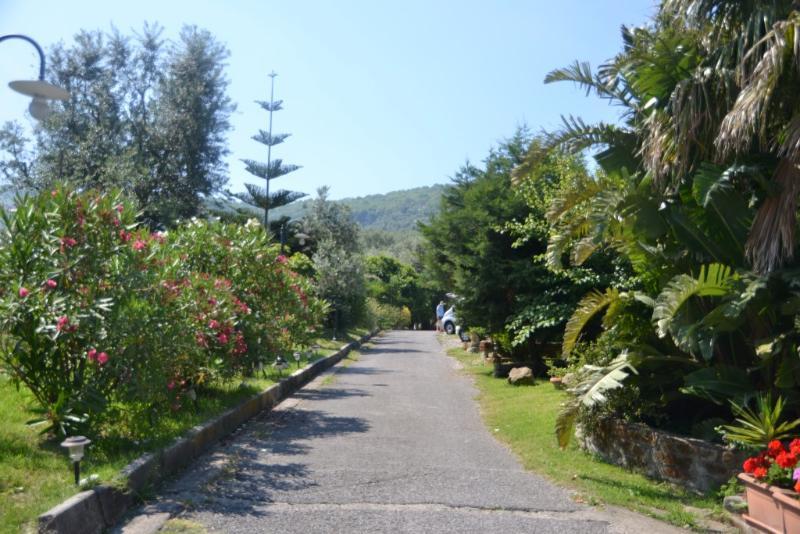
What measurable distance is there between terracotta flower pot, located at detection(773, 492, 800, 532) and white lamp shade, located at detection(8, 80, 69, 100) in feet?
25.4

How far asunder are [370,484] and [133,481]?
84.2 inches

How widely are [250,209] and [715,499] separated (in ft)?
99.9

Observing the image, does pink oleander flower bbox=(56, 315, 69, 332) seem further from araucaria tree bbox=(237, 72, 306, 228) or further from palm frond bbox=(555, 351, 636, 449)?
araucaria tree bbox=(237, 72, 306, 228)

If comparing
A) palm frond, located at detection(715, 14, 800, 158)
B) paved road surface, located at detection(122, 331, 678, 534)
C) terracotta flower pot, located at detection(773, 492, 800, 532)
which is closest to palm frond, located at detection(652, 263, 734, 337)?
palm frond, located at detection(715, 14, 800, 158)

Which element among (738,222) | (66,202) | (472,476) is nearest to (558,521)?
(472,476)

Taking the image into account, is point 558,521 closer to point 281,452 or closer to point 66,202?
point 281,452

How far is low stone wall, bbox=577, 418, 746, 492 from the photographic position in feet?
23.8

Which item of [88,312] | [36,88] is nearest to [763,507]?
[88,312]

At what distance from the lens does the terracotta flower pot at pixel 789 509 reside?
5.27m

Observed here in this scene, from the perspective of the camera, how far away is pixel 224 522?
19.5 feet

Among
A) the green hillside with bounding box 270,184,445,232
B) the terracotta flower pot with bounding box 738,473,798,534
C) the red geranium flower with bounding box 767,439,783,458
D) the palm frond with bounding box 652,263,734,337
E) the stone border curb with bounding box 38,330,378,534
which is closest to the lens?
the stone border curb with bounding box 38,330,378,534

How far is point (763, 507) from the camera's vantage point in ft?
18.9

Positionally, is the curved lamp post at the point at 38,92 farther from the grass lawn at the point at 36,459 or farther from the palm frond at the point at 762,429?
the palm frond at the point at 762,429

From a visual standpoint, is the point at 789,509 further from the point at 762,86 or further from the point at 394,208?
the point at 394,208
